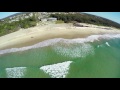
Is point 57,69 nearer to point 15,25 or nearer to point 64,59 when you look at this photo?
point 64,59

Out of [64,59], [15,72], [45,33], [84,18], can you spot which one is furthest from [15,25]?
[84,18]

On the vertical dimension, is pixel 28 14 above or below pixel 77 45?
above

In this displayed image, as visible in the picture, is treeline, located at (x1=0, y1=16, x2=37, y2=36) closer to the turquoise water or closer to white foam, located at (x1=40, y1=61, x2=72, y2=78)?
the turquoise water

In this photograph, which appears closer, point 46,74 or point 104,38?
point 46,74

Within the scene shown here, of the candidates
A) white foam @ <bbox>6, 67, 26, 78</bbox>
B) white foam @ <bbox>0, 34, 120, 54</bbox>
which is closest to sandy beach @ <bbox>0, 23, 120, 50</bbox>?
white foam @ <bbox>0, 34, 120, 54</bbox>
